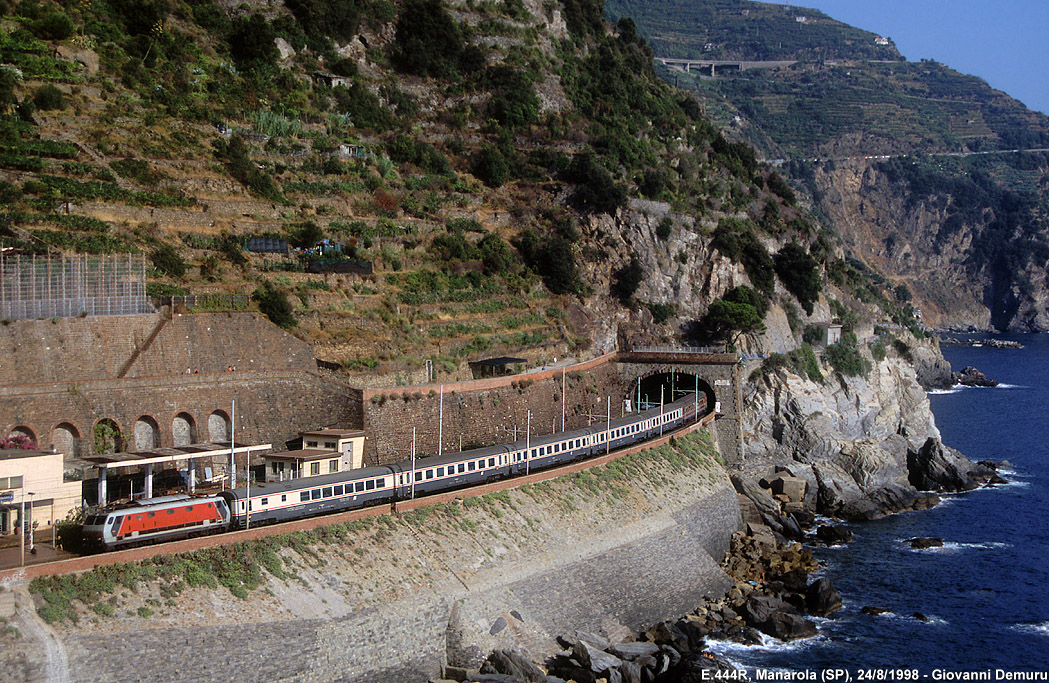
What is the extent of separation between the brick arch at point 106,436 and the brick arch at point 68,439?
19.7 inches

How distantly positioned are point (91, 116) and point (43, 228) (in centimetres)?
1244

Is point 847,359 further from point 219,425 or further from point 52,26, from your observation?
point 52,26

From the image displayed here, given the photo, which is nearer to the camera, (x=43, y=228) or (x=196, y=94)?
(x=43, y=228)

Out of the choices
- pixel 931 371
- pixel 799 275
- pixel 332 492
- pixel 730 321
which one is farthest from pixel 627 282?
pixel 931 371

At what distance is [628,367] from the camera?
68812mm

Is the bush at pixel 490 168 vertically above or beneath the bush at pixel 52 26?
beneath

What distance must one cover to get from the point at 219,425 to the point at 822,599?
27627 millimetres

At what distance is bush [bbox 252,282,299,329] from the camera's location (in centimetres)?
5238

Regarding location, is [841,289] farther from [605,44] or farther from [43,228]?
[43,228]

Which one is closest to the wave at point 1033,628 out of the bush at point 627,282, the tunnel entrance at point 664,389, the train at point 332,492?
the train at point 332,492

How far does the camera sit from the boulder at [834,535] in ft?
196

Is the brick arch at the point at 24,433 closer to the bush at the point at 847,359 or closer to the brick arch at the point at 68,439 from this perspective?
the brick arch at the point at 68,439

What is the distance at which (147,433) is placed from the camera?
42.9 metres

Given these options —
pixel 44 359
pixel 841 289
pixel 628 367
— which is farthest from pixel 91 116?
pixel 841 289
